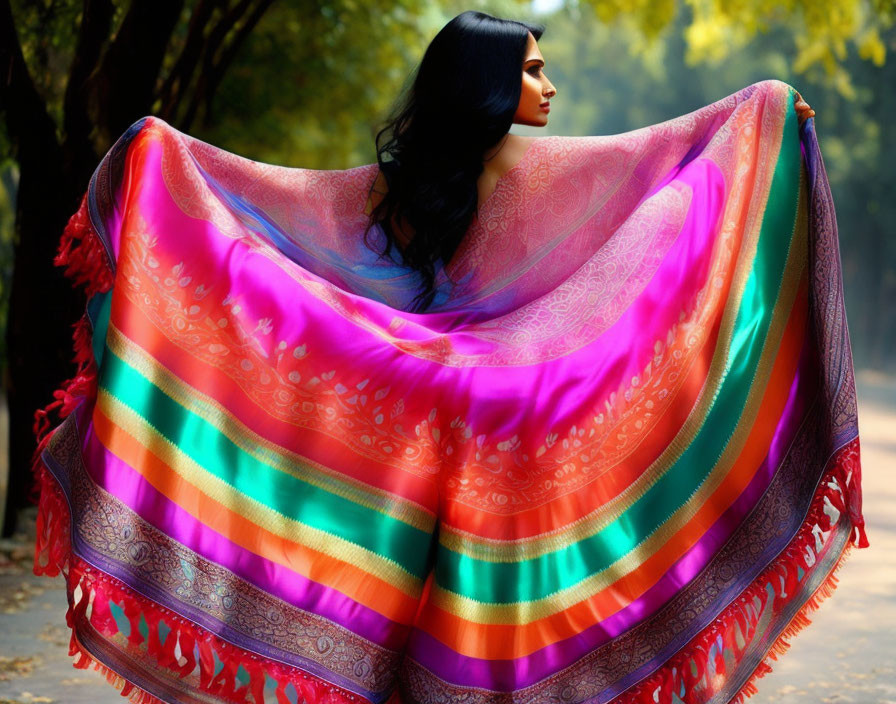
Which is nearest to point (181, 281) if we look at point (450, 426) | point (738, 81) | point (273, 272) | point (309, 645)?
point (273, 272)

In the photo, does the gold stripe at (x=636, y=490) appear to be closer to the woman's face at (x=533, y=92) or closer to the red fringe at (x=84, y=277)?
the woman's face at (x=533, y=92)

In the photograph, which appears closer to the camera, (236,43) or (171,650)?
(171,650)

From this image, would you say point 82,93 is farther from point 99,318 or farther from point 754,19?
point 754,19

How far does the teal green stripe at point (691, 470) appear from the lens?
2848 millimetres

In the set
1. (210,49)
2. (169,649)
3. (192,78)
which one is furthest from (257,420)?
(192,78)

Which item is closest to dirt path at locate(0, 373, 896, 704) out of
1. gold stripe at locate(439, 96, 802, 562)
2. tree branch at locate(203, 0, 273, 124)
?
gold stripe at locate(439, 96, 802, 562)

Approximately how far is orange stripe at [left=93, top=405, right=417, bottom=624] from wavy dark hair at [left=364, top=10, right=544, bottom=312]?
2.76 ft

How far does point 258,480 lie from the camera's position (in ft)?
9.49

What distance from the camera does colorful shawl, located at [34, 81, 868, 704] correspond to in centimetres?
Result: 283

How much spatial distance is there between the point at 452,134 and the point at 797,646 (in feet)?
7.66

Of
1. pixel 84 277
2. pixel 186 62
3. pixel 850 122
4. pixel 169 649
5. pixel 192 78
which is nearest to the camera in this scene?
pixel 169 649

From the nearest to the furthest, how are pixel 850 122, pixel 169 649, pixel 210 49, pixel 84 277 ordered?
pixel 169 649
pixel 84 277
pixel 210 49
pixel 850 122

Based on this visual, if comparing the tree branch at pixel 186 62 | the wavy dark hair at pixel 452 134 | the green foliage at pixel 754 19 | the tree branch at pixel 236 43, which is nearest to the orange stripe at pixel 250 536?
the wavy dark hair at pixel 452 134

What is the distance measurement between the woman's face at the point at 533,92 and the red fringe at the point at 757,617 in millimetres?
1355
